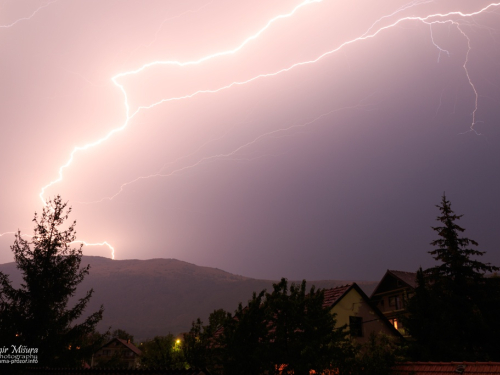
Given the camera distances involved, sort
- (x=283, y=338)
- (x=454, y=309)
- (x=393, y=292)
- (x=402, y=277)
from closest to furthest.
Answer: (x=283, y=338), (x=454, y=309), (x=402, y=277), (x=393, y=292)

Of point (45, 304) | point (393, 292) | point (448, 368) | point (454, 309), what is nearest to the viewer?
point (448, 368)

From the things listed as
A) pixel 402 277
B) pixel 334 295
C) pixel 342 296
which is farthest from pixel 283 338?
pixel 402 277

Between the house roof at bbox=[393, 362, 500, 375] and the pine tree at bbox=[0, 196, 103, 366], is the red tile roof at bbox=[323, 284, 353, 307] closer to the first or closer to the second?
the house roof at bbox=[393, 362, 500, 375]

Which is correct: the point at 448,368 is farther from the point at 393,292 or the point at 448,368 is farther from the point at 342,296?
the point at 393,292

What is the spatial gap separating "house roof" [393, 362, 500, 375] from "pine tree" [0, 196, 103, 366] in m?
13.6

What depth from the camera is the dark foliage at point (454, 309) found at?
17.2m

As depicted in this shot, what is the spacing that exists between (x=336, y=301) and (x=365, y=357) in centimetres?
886

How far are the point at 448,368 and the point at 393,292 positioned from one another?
96.3 feet

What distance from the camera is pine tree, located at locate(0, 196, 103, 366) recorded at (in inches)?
609

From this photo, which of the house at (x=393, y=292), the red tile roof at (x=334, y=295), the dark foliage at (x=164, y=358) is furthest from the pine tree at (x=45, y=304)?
the house at (x=393, y=292)

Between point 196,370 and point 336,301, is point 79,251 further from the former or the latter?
point 336,301

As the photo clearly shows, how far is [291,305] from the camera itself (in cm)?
1171

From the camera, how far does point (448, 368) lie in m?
12.1

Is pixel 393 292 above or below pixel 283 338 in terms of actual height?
below
